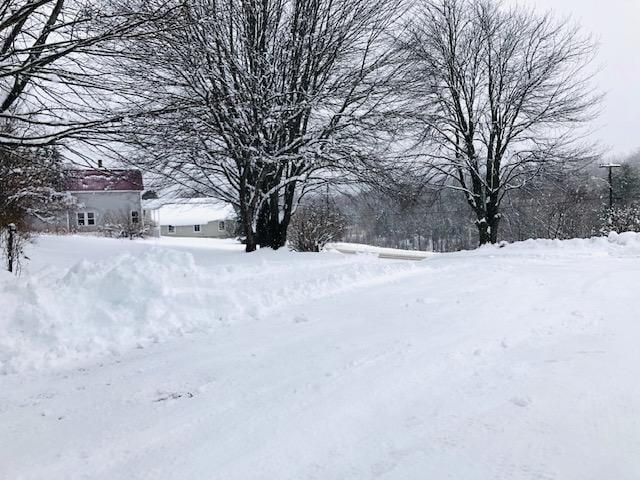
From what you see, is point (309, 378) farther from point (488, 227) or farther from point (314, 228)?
point (488, 227)

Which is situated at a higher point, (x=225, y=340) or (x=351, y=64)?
(x=351, y=64)

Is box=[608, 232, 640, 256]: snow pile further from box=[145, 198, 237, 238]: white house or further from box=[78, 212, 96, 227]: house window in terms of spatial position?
box=[145, 198, 237, 238]: white house

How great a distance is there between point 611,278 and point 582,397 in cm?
566

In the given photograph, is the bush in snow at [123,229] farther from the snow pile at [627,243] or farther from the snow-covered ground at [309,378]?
the snow pile at [627,243]

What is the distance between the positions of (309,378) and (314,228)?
1664cm

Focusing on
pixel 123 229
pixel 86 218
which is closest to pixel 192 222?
pixel 86 218

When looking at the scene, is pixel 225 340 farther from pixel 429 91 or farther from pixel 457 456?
pixel 429 91

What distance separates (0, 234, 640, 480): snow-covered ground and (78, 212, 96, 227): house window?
39689 millimetres

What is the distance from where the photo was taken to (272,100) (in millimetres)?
13406

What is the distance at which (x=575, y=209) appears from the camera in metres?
42.4

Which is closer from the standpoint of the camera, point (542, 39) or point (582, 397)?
point (582, 397)

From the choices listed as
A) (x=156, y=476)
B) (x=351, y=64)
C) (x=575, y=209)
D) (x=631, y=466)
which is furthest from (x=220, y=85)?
(x=575, y=209)

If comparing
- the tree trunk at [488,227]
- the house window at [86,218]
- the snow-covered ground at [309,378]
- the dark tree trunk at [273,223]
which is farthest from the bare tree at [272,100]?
the house window at [86,218]

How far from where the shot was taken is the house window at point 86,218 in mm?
43812
